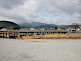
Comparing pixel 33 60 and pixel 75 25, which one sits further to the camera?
pixel 75 25

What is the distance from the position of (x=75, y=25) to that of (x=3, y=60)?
98.8 m

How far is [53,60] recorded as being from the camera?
7785 mm

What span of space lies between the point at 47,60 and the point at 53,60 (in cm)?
59

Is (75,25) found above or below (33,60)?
above

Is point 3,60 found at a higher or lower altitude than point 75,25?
lower

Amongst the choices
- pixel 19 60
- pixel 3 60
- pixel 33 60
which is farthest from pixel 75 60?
pixel 3 60

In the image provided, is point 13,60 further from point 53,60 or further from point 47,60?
point 53,60

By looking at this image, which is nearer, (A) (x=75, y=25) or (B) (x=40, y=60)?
(B) (x=40, y=60)

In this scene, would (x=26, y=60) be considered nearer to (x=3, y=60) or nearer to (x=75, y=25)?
(x=3, y=60)

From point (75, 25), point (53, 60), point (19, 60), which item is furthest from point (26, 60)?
point (75, 25)

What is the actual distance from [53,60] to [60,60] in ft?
2.24

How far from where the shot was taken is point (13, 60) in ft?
25.0

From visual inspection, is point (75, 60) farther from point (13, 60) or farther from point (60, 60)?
point (13, 60)

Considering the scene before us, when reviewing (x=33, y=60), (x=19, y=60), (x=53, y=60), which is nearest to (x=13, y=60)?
(x=19, y=60)
